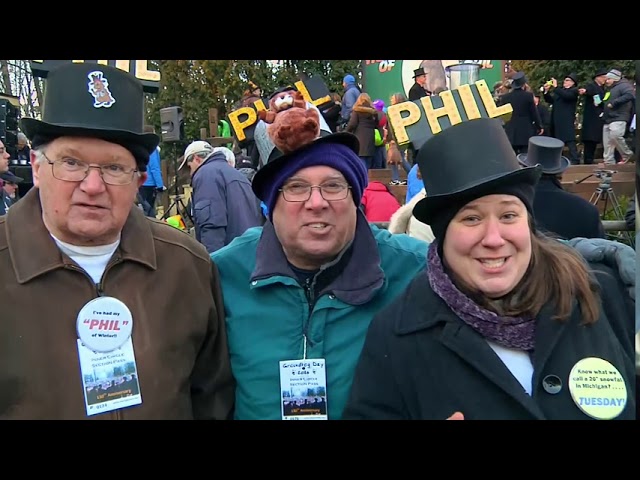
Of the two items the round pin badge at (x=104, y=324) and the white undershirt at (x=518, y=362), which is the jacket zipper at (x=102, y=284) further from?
the white undershirt at (x=518, y=362)

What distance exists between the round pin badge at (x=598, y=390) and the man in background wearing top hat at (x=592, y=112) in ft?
36.6

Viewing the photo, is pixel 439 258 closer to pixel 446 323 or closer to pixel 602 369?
pixel 446 323

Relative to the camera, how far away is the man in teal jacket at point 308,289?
95.0 inches

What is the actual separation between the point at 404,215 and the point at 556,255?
87.1 inches

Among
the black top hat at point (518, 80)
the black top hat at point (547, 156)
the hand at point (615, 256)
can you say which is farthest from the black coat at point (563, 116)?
the hand at point (615, 256)

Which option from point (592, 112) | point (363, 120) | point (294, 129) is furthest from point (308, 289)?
point (592, 112)

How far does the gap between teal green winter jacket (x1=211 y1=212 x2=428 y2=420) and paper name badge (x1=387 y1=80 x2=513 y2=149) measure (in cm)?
279

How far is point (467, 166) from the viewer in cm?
210

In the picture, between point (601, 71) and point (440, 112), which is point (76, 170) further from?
Result: point (601, 71)

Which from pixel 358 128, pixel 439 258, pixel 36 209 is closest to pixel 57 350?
pixel 36 209

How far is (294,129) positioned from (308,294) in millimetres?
705

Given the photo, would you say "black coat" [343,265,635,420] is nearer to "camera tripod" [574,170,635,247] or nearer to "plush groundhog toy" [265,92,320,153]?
"plush groundhog toy" [265,92,320,153]

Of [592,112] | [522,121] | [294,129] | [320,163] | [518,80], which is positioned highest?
[518,80]

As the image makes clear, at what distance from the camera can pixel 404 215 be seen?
170 inches
